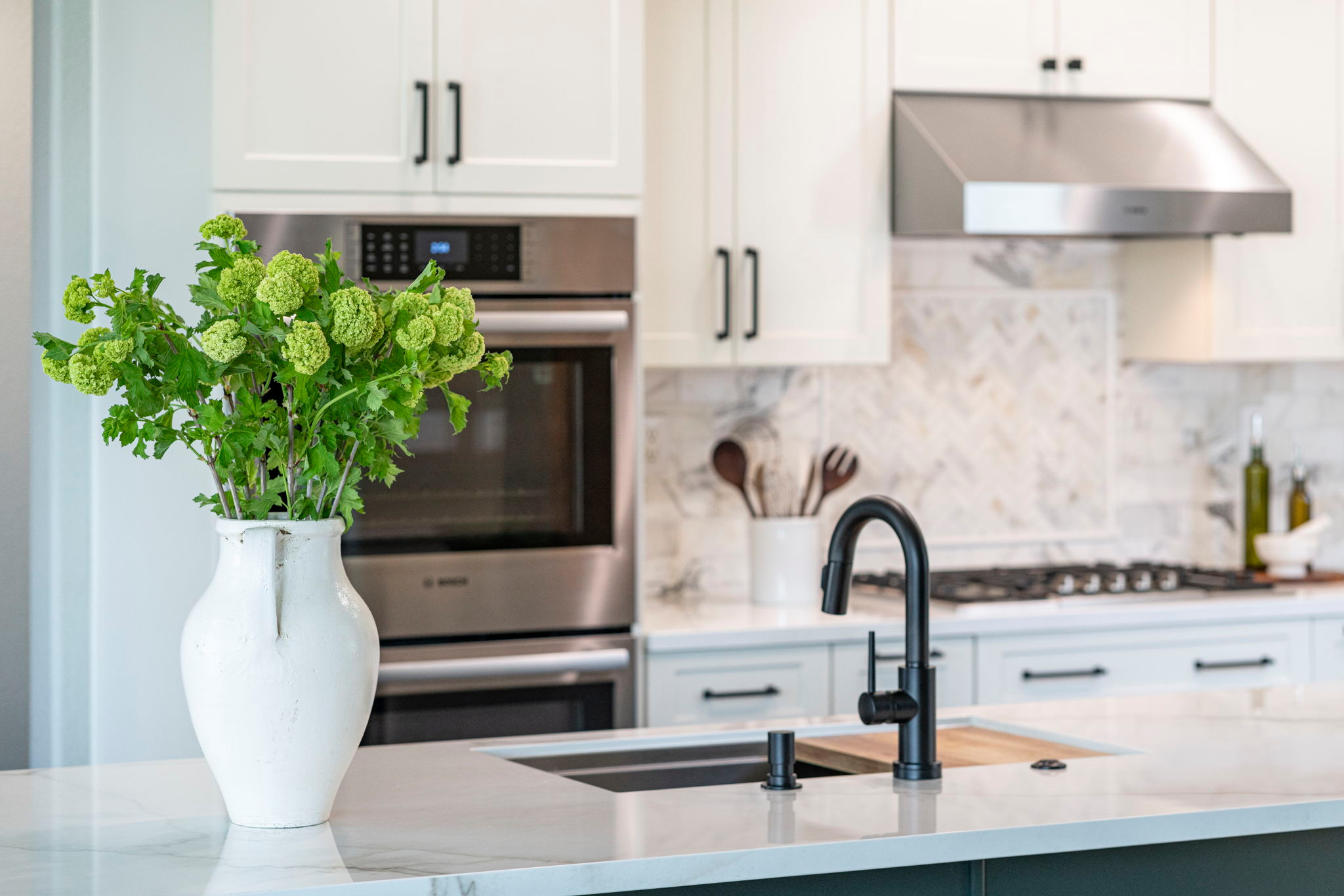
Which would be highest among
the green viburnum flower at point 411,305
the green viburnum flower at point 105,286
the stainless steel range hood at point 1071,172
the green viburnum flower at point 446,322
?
the stainless steel range hood at point 1071,172

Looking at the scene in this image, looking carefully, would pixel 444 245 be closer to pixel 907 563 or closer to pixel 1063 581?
pixel 907 563

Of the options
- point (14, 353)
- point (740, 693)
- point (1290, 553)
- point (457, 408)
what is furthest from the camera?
point (1290, 553)

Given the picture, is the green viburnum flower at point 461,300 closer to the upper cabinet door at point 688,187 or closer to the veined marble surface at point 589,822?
the veined marble surface at point 589,822

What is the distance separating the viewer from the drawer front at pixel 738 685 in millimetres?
3104

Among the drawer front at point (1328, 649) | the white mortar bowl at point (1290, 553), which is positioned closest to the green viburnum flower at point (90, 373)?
the drawer front at point (1328, 649)

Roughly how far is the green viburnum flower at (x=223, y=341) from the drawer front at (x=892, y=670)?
2.00 meters

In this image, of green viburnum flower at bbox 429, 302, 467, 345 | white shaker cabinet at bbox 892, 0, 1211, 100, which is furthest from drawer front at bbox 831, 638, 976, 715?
green viburnum flower at bbox 429, 302, 467, 345

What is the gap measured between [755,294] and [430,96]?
0.85 m

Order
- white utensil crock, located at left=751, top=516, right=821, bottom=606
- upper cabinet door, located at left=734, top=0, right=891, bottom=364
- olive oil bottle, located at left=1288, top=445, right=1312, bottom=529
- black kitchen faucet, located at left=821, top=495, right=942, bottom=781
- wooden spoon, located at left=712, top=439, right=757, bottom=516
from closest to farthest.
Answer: black kitchen faucet, located at left=821, top=495, right=942, bottom=781
upper cabinet door, located at left=734, top=0, right=891, bottom=364
white utensil crock, located at left=751, top=516, right=821, bottom=606
wooden spoon, located at left=712, top=439, right=757, bottom=516
olive oil bottle, located at left=1288, top=445, right=1312, bottom=529

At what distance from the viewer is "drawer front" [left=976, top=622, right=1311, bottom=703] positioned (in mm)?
3309

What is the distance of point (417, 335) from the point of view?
1429 millimetres

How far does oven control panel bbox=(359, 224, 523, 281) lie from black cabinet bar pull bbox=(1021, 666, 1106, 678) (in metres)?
1.41

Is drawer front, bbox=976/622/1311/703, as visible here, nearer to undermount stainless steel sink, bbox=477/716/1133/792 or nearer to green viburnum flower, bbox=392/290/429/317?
undermount stainless steel sink, bbox=477/716/1133/792

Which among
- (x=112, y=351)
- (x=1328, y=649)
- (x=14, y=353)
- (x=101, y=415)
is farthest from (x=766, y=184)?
(x=112, y=351)
